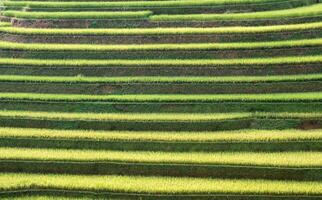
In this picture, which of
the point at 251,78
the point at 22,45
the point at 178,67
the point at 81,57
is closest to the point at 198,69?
the point at 178,67

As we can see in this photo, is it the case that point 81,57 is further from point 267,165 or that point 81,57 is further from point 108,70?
point 267,165

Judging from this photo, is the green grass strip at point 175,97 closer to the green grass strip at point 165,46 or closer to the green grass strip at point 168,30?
the green grass strip at point 165,46

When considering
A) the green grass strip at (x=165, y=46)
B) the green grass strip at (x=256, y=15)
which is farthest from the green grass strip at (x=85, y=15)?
the green grass strip at (x=165, y=46)

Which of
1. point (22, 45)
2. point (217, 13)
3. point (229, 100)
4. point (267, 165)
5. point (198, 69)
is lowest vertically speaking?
point (267, 165)

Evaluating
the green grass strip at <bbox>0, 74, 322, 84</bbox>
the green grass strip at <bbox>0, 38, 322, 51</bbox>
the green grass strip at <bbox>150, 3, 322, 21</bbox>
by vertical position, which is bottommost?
the green grass strip at <bbox>0, 74, 322, 84</bbox>


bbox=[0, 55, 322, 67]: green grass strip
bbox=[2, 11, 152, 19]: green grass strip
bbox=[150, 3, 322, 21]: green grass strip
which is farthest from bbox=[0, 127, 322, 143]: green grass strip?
bbox=[2, 11, 152, 19]: green grass strip

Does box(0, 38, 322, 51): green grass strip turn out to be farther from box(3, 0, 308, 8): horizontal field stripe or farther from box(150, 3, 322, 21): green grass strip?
box(3, 0, 308, 8): horizontal field stripe
